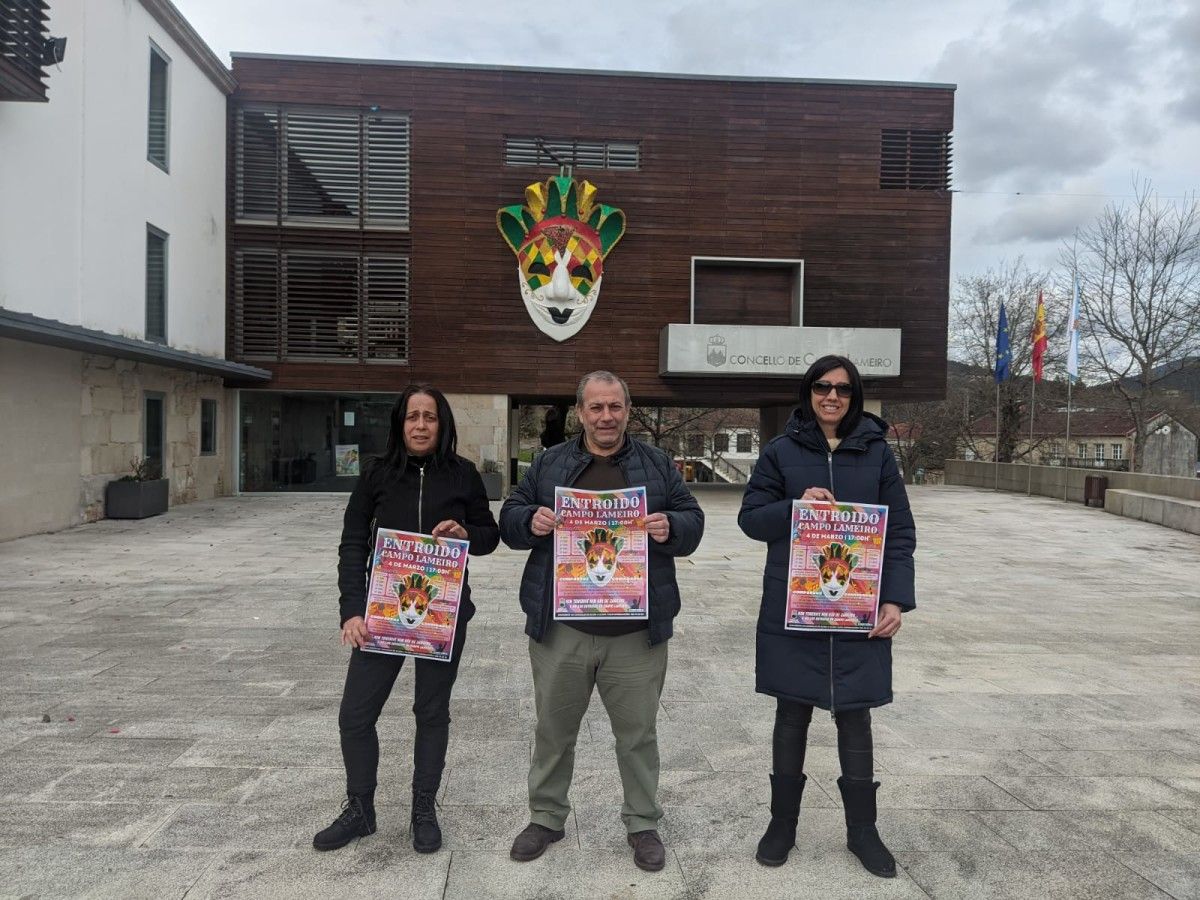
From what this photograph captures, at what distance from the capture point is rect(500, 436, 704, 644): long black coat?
3.05 m

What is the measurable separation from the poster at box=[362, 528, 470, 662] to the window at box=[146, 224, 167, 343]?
48.3 ft

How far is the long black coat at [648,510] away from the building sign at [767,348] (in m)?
16.3

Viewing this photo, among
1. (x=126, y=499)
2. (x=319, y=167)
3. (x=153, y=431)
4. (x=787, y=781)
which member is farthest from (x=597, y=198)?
(x=787, y=781)

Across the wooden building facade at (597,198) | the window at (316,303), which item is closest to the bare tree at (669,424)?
the wooden building facade at (597,198)

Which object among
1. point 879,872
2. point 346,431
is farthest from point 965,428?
point 879,872

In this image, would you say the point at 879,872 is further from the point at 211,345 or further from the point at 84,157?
the point at 211,345

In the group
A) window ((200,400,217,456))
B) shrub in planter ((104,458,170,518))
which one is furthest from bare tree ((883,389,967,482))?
shrub in planter ((104,458,170,518))

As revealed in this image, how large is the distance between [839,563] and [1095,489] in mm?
19945

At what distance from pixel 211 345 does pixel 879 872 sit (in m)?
18.5

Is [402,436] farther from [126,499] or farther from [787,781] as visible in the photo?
[126,499]

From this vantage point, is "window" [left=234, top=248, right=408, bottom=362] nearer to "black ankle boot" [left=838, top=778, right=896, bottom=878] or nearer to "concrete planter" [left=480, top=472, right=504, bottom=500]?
"concrete planter" [left=480, top=472, right=504, bottom=500]

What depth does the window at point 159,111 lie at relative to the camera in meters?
15.9

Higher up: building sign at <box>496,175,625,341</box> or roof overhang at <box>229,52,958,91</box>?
roof overhang at <box>229,52,958,91</box>

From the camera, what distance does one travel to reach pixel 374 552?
10.3 feet
